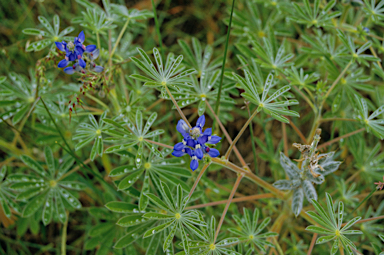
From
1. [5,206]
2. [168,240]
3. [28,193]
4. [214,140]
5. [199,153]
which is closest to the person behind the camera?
[199,153]

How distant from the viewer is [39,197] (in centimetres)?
315

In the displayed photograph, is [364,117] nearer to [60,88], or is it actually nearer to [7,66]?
[60,88]

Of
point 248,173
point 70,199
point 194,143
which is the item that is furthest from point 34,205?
point 248,173

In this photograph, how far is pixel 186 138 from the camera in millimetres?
2197

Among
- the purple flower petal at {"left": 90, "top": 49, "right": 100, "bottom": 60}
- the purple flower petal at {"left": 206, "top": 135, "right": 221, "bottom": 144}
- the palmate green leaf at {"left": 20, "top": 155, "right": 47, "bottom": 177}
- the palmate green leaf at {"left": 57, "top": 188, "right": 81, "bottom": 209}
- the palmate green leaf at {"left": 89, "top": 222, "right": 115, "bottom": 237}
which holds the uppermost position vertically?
the purple flower petal at {"left": 90, "top": 49, "right": 100, "bottom": 60}

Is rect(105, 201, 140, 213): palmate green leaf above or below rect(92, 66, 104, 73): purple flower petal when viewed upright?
below

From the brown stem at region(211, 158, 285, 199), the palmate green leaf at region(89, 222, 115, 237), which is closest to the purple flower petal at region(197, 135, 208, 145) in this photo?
the brown stem at region(211, 158, 285, 199)

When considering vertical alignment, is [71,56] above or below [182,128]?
above

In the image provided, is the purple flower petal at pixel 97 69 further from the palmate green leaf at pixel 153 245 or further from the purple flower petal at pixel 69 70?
the palmate green leaf at pixel 153 245

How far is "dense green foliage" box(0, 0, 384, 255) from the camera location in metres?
2.55

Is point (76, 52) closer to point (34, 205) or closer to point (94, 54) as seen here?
point (94, 54)

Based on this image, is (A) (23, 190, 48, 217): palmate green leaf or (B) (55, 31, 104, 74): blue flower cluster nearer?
(B) (55, 31, 104, 74): blue flower cluster

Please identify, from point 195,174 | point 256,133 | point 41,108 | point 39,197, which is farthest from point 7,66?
point 256,133

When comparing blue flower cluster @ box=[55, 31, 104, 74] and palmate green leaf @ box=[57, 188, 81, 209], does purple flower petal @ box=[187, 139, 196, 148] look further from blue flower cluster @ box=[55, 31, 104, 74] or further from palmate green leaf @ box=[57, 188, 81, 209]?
palmate green leaf @ box=[57, 188, 81, 209]
